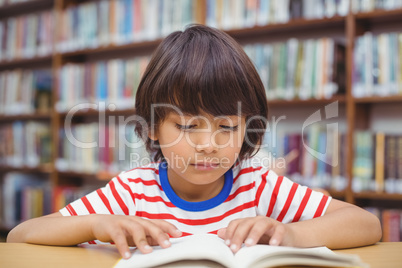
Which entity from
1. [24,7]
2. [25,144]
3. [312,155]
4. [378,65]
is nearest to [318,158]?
[312,155]

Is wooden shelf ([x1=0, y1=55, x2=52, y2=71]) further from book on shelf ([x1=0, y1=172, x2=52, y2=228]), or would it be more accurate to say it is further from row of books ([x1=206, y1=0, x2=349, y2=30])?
row of books ([x1=206, y1=0, x2=349, y2=30])

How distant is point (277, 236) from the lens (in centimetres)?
58

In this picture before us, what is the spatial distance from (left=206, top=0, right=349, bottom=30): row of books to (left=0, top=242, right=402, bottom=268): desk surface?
1359 mm

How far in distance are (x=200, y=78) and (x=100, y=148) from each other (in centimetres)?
171

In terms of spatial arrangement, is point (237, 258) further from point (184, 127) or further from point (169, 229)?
point (184, 127)

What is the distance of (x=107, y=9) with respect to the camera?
2424mm

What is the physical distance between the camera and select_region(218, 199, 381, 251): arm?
0.58 meters

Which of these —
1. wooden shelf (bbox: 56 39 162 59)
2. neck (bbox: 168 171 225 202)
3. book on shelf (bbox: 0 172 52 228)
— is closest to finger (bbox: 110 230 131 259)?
neck (bbox: 168 171 225 202)

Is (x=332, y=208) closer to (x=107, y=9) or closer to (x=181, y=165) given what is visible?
(x=181, y=165)

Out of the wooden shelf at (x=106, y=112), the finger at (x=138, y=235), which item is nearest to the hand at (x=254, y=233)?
the finger at (x=138, y=235)

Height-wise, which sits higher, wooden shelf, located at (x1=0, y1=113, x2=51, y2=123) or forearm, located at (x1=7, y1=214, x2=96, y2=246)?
wooden shelf, located at (x1=0, y1=113, x2=51, y2=123)

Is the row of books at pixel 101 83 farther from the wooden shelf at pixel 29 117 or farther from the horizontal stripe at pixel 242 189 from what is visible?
the horizontal stripe at pixel 242 189

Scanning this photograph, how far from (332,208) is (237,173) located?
0.24 meters

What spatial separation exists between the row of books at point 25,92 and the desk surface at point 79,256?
221cm
